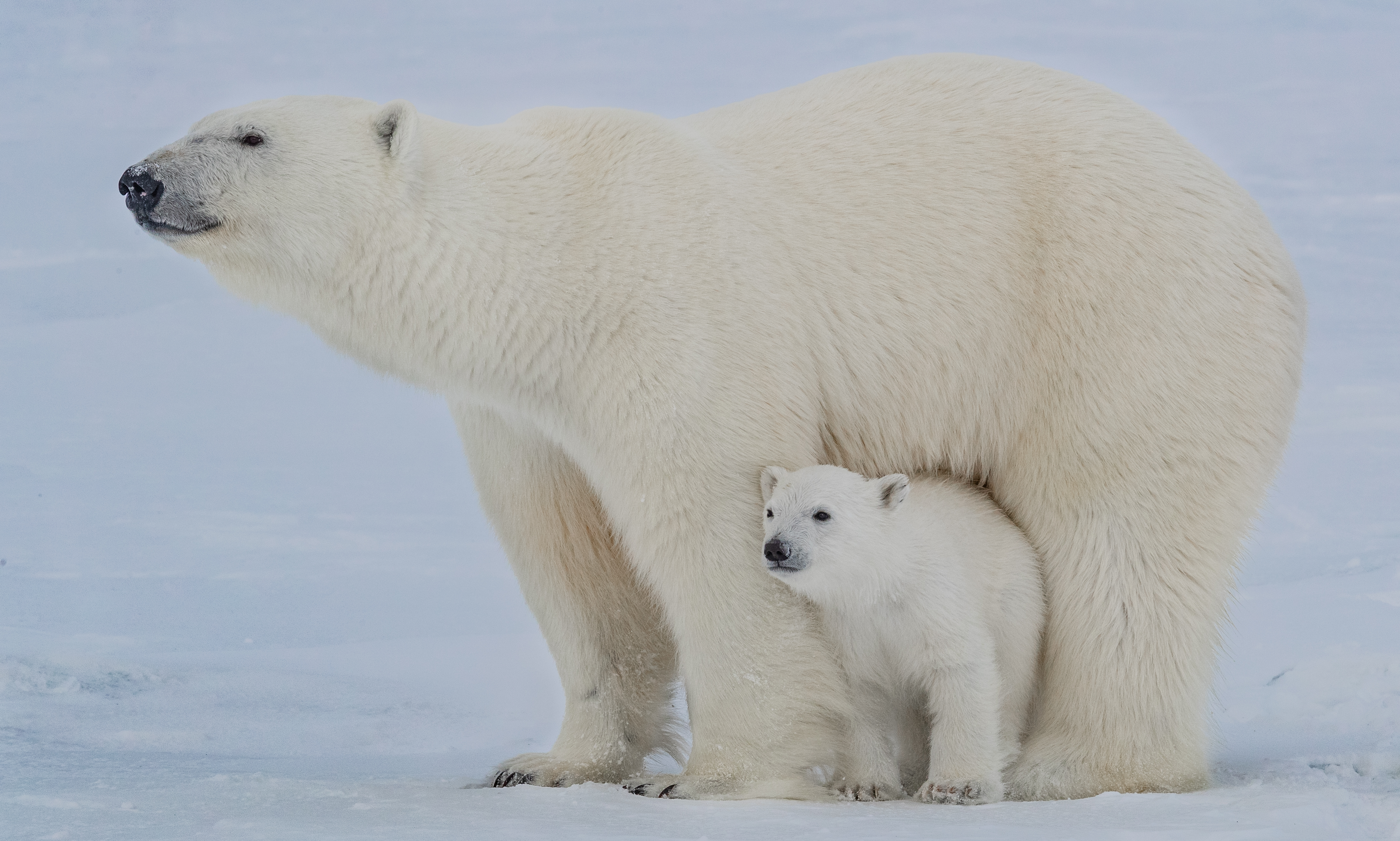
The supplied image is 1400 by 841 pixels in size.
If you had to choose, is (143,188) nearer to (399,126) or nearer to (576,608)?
(399,126)

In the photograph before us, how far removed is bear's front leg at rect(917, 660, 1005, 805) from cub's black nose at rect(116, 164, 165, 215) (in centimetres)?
244

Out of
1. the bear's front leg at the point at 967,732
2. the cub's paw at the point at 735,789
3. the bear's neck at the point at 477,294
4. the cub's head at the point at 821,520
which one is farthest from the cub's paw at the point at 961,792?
the bear's neck at the point at 477,294

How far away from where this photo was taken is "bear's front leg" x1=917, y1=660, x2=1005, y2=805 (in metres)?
3.99

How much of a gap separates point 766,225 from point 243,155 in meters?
1.45

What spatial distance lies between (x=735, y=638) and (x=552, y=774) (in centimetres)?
88

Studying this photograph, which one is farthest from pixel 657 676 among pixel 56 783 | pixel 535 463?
pixel 56 783

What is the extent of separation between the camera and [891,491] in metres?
4.00

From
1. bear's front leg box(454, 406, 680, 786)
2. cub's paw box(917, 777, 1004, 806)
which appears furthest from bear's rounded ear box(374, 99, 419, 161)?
cub's paw box(917, 777, 1004, 806)

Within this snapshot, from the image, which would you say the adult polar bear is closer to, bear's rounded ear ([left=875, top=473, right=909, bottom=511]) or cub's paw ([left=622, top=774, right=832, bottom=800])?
cub's paw ([left=622, top=774, right=832, bottom=800])

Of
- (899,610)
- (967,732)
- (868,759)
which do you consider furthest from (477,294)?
(967,732)

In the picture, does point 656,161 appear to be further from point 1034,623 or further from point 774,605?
point 1034,623

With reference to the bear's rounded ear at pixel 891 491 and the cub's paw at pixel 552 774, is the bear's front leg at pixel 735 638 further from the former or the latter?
the cub's paw at pixel 552 774

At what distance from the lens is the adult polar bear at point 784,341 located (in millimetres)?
3982

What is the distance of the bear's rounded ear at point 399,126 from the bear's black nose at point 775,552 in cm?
143
